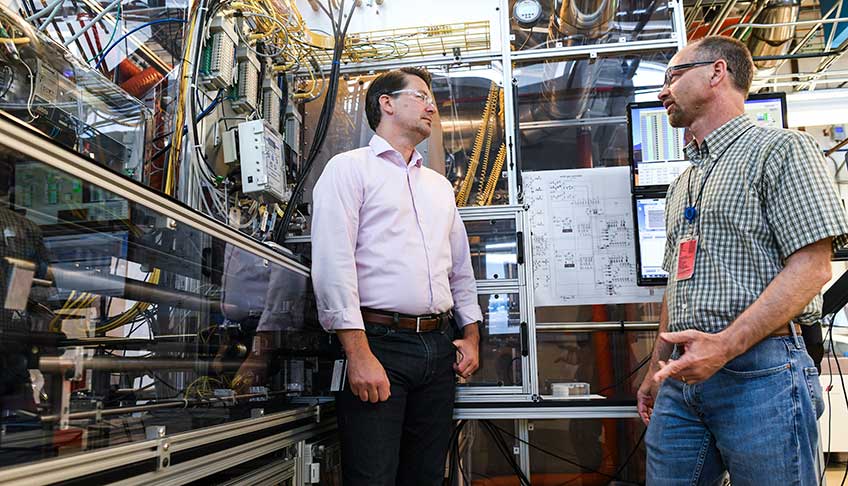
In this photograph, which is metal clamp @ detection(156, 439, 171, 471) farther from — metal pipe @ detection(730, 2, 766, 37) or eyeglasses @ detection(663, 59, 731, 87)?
metal pipe @ detection(730, 2, 766, 37)

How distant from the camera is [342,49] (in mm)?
2695

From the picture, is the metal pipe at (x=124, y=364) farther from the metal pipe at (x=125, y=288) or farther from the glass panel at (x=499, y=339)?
the glass panel at (x=499, y=339)

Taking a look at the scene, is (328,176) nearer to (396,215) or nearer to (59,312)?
(396,215)

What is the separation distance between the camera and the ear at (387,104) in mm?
2109

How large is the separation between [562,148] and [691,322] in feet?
5.70

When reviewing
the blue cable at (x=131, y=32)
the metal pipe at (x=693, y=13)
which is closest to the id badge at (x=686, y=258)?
the blue cable at (x=131, y=32)

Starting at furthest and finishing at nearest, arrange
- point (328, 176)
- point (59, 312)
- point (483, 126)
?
point (483, 126), point (328, 176), point (59, 312)

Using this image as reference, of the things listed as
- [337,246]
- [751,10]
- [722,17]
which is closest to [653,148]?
[337,246]

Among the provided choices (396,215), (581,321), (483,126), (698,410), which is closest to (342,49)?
(483,126)

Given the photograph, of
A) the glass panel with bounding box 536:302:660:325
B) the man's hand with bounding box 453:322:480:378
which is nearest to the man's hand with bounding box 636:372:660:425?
the man's hand with bounding box 453:322:480:378

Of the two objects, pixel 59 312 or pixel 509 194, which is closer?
pixel 59 312

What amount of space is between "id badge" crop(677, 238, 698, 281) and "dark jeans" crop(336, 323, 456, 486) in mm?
720

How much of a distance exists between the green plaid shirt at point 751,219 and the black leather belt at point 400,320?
68cm

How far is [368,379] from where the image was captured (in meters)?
1.67
